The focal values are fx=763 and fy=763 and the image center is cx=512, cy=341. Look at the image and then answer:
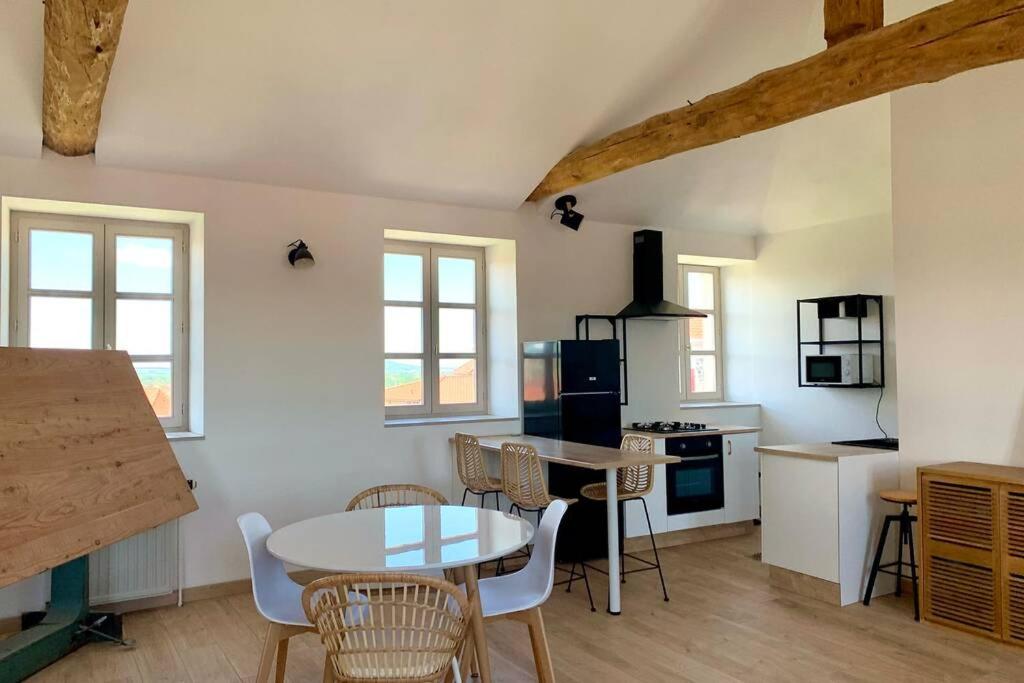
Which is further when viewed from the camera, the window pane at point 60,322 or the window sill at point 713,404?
the window sill at point 713,404

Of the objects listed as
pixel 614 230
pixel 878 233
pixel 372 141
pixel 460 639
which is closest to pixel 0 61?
pixel 372 141

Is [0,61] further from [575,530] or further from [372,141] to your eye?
[575,530]

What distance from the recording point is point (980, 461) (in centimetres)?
430

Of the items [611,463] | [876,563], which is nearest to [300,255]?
[611,463]

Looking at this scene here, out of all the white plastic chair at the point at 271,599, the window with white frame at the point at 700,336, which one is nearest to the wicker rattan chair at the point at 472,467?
the white plastic chair at the point at 271,599

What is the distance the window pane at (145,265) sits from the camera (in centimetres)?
483

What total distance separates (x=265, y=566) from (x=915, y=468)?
12.2ft

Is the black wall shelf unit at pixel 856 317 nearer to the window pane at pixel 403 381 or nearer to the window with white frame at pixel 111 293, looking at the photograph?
the window pane at pixel 403 381

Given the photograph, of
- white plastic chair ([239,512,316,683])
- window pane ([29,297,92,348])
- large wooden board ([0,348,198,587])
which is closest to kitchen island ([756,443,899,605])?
white plastic chair ([239,512,316,683])

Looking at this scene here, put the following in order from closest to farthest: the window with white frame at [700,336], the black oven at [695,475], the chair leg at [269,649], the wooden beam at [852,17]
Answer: the chair leg at [269,649] < the wooden beam at [852,17] < the black oven at [695,475] < the window with white frame at [700,336]

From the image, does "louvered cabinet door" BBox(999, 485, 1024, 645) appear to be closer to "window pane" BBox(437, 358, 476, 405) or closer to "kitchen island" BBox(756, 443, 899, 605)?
"kitchen island" BBox(756, 443, 899, 605)

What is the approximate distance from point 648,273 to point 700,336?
4.88 feet

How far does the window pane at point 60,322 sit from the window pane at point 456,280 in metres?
2.42

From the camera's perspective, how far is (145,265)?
16.1ft
